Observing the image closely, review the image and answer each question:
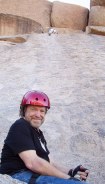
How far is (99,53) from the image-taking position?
15227 millimetres

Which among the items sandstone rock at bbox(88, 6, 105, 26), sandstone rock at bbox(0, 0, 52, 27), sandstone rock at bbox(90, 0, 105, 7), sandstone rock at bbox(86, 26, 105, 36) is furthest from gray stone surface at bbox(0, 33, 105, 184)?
sandstone rock at bbox(0, 0, 52, 27)

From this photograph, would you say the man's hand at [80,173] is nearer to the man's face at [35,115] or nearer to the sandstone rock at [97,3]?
the man's face at [35,115]

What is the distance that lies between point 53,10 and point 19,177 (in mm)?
22244

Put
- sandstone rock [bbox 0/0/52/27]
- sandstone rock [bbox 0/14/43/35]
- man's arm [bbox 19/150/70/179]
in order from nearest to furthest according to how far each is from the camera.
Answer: man's arm [bbox 19/150/70/179]
sandstone rock [bbox 0/14/43/35]
sandstone rock [bbox 0/0/52/27]

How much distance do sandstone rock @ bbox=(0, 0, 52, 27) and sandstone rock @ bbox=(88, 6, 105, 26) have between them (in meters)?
2.55

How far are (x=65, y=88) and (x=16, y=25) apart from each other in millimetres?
13268

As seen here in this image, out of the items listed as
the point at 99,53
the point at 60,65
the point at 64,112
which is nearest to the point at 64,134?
the point at 64,112

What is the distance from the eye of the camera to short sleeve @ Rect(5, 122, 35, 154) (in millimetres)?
3784

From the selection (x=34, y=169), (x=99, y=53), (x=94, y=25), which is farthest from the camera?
(x=94, y=25)

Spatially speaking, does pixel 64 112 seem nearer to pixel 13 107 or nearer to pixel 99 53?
pixel 13 107

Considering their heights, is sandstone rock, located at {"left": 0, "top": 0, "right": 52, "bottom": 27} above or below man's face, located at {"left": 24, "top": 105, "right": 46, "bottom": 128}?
above

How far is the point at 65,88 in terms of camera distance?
1135 cm

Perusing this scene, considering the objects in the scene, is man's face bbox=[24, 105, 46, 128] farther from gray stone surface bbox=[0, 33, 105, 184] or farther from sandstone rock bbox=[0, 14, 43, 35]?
sandstone rock bbox=[0, 14, 43, 35]

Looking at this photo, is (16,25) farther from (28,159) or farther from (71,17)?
(28,159)
